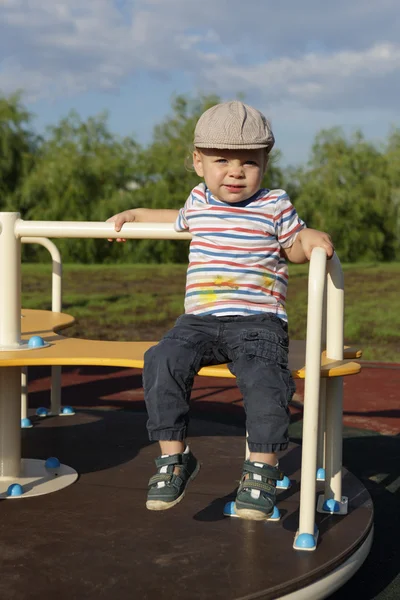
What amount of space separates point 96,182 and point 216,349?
9563mm

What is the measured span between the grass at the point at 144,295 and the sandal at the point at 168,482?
28.0ft

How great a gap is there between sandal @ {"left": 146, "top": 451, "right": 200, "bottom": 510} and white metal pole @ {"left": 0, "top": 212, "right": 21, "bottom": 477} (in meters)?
0.89

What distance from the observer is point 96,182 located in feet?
39.0

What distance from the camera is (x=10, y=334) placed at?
3070mm

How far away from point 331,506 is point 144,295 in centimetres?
903

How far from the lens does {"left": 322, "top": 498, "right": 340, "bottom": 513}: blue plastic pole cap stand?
110 inches

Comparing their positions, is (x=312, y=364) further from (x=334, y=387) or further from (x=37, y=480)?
(x=37, y=480)

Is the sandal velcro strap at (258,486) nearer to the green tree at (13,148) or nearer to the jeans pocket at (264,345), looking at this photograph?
the jeans pocket at (264,345)

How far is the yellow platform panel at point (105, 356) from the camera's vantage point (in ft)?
8.54

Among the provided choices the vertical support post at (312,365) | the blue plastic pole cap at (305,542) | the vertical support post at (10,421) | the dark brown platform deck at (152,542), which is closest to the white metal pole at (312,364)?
the vertical support post at (312,365)

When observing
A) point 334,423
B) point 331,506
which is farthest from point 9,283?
point 331,506

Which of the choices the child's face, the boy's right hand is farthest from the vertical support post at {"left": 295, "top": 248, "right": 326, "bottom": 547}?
the boy's right hand

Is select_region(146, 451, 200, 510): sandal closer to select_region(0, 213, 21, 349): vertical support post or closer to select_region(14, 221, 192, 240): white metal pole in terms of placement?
select_region(14, 221, 192, 240): white metal pole

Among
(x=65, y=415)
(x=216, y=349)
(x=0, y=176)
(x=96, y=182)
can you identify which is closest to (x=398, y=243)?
(x=96, y=182)
